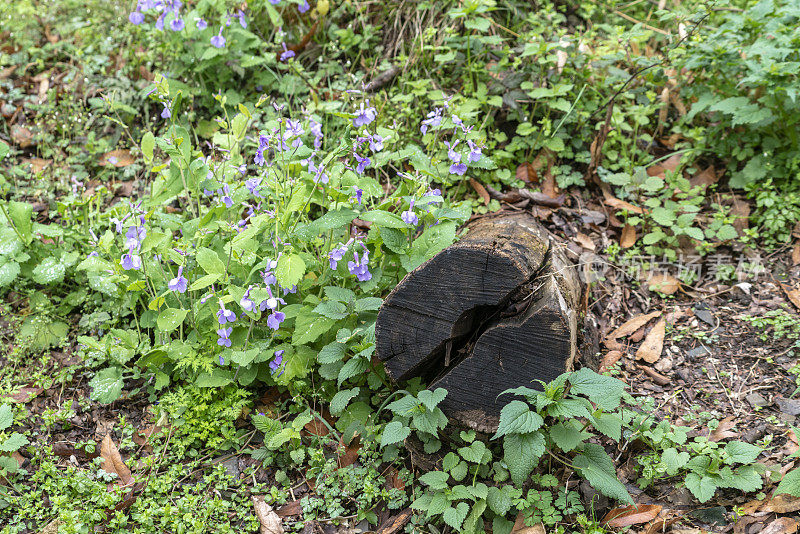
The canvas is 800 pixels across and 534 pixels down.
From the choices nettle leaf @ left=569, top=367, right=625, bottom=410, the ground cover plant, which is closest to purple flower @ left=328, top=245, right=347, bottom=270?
the ground cover plant

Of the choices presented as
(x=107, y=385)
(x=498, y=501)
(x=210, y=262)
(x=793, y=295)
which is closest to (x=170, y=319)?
(x=210, y=262)

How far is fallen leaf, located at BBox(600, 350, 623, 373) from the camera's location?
114 inches

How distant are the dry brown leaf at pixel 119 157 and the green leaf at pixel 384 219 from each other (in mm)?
2286

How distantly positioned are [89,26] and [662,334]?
4449 mm

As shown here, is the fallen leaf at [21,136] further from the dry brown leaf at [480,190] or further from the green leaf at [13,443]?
the dry brown leaf at [480,190]

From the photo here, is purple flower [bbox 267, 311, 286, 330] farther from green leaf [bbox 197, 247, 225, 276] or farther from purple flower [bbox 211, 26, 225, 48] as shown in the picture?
purple flower [bbox 211, 26, 225, 48]

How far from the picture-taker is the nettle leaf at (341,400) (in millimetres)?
2464

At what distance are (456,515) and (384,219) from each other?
110 cm

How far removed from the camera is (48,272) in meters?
2.97

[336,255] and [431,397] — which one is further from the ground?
[336,255]

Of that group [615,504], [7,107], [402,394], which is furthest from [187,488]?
[7,107]

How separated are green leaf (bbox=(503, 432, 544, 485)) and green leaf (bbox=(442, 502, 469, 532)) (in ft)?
0.66

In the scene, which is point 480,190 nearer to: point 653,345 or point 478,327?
point 653,345

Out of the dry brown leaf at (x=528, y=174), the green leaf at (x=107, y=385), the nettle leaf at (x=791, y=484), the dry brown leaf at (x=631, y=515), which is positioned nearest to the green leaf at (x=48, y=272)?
the green leaf at (x=107, y=385)
